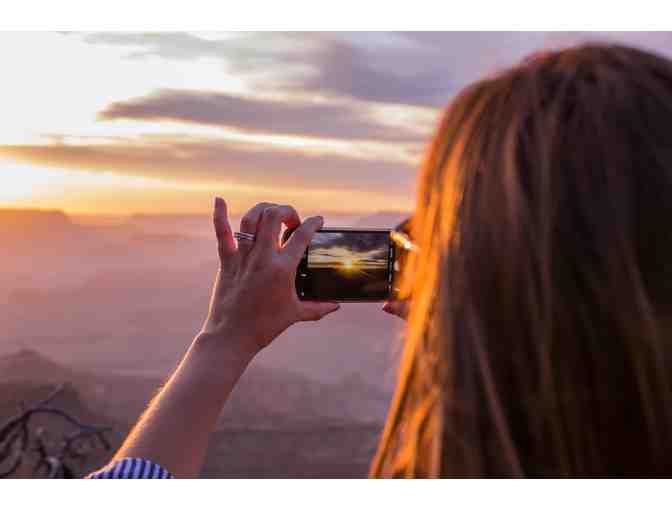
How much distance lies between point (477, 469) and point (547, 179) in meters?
0.30

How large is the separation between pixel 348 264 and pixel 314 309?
9.7 inches

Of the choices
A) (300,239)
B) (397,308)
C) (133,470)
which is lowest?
(133,470)

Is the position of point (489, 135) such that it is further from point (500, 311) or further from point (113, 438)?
point (113, 438)

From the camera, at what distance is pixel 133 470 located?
3.20 ft

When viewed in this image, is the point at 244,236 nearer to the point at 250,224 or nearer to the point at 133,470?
the point at 250,224

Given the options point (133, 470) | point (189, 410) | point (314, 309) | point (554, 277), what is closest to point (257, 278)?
point (314, 309)

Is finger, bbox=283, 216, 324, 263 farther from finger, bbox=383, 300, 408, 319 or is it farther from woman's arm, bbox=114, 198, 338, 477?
finger, bbox=383, 300, 408, 319

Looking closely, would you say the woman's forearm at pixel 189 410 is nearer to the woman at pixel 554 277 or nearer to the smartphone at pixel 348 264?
the woman at pixel 554 277

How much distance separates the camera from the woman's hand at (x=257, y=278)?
1.29m

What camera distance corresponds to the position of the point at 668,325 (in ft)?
2.36

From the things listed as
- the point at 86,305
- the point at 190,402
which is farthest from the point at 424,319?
the point at 86,305

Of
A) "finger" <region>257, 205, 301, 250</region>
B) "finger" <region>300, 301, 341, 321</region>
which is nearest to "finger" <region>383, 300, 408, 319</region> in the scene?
"finger" <region>300, 301, 341, 321</region>

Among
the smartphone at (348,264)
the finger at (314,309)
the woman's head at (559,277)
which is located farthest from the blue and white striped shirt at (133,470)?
the smartphone at (348,264)

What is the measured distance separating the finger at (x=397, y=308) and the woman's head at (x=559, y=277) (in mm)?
513
